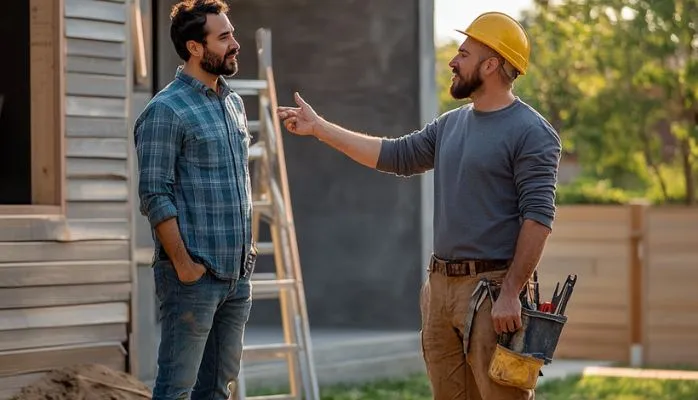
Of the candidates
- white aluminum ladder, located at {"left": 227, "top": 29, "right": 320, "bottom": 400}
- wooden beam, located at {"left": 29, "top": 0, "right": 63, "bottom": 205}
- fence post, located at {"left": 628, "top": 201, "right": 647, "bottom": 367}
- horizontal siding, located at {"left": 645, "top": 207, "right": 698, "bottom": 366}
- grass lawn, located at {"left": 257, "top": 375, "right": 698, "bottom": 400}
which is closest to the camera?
wooden beam, located at {"left": 29, "top": 0, "right": 63, "bottom": 205}

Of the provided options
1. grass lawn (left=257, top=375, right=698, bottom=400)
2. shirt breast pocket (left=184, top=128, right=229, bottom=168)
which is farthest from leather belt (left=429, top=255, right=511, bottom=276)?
grass lawn (left=257, top=375, right=698, bottom=400)

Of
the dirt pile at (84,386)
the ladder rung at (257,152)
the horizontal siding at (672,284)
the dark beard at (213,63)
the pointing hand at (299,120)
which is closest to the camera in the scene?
the dark beard at (213,63)

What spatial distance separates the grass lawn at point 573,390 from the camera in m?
9.69

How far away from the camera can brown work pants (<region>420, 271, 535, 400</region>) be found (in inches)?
207

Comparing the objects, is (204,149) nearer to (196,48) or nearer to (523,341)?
→ (196,48)

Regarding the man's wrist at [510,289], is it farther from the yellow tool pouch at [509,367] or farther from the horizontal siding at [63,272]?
the horizontal siding at [63,272]

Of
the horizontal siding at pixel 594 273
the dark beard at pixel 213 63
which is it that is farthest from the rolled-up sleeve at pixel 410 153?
the horizontal siding at pixel 594 273

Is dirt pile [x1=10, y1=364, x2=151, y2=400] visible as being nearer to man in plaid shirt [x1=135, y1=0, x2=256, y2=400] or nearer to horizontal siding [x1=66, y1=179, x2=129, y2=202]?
horizontal siding [x1=66, y1=179, x2=129, y2=202]

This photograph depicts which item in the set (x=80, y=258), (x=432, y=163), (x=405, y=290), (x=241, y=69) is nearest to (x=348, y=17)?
(x=241, y=69)

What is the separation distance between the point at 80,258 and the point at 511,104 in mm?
3335

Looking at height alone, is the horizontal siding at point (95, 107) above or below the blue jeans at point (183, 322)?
above

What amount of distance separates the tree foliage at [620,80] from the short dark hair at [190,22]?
8981 millimetres

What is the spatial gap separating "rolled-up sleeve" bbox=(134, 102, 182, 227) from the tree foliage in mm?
9312

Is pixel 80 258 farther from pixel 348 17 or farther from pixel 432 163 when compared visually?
pixel 348 17
